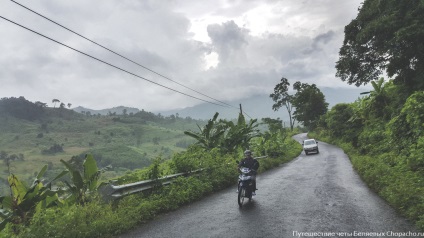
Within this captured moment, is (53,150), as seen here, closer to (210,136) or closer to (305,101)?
(305,101)

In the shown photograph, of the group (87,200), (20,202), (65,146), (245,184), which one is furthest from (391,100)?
(65,146)

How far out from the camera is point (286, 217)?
8430 mm

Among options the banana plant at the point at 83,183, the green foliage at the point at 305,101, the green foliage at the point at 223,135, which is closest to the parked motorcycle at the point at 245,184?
the banana plant at the point at 83,183

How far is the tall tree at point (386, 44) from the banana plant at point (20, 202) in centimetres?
1884

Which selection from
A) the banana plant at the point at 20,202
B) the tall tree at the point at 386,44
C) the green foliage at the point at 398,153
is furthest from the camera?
the tall tree at the point at 386,44

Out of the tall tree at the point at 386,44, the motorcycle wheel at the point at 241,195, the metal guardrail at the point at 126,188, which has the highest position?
the tall tree at the point at 386,44

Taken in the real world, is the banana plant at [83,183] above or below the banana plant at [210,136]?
below

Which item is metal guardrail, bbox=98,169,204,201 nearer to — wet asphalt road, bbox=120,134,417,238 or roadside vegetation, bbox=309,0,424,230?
wet asphalt road, bbox=120,134,417,238

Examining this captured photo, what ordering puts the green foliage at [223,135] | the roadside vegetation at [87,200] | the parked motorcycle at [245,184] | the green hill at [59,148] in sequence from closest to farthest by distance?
the roadside vegetation at [87,200] → the parked motorcycle at [245,184] → the green foliage at [223,135] → the green hill at [59,148]

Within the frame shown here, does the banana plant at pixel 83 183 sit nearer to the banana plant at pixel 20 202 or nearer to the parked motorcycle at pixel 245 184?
the banana plant at pixel 20 202

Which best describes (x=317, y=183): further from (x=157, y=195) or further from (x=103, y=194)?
(x=103, y=194)

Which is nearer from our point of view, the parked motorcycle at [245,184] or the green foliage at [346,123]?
the parked motorcycle at [245,184]

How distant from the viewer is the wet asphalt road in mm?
7289

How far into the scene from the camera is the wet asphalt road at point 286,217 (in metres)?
7.29
